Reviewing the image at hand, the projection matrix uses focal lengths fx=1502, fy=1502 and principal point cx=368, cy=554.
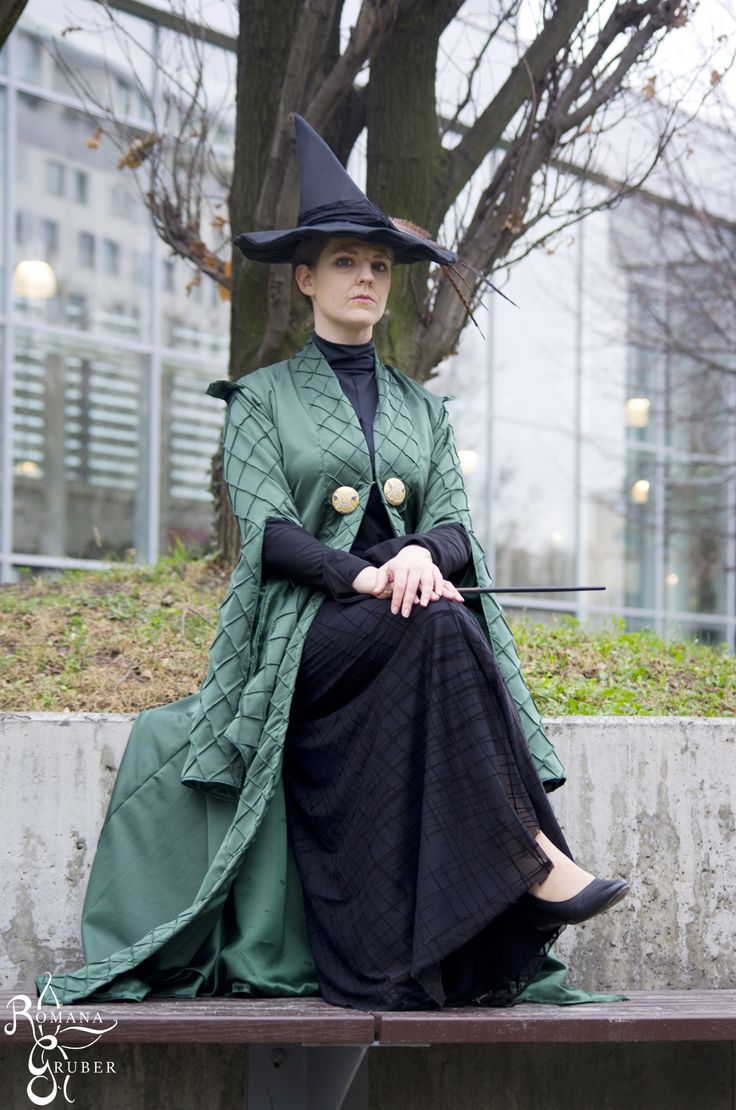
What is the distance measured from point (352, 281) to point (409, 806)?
1.46m

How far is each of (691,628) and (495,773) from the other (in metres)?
15.5

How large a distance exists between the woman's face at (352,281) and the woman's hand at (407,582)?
2.64ft

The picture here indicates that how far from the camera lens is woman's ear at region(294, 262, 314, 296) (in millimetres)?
4086

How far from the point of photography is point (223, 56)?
12383mm

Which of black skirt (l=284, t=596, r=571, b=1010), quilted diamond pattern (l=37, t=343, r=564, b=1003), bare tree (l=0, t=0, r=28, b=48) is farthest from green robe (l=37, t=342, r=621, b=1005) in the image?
bare tree (l=0, t=0, r=28, b=48)

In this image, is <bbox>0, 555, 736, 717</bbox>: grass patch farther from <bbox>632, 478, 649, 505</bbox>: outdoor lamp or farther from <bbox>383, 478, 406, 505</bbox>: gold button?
<bbox>632, 478, 649, 505</bbox>: outdoor lamp

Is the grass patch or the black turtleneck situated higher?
the black turtleneck

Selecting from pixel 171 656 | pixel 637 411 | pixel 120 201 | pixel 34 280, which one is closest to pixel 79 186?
pixel 120 201

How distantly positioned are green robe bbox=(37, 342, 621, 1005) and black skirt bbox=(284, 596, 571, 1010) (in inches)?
4.2

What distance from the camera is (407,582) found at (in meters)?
3.38

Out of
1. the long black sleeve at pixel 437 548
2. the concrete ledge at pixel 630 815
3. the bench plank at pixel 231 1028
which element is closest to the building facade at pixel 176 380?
the concrete ledge at pixel 630 815

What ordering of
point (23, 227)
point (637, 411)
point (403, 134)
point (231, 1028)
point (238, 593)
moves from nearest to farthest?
1. point (231, 1028)
2. point (238, 593)
3. point (403, 134)
4. point (23, 227)
5. point (637, 411)

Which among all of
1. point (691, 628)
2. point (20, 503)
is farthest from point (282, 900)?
point (691, 628)

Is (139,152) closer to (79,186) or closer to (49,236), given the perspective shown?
(49,236)
